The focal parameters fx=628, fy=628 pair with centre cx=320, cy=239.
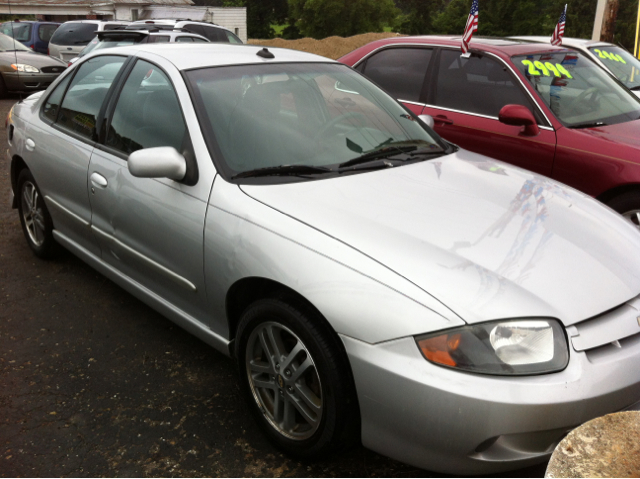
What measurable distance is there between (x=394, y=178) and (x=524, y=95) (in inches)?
97.1

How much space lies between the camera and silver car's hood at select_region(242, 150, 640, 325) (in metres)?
2.20

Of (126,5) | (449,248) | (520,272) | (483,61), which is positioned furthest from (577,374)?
(126,5)

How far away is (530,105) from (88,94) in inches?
128

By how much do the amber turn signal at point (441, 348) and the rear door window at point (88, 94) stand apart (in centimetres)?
256

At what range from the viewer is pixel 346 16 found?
69.1 m

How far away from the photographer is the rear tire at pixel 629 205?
434 centimetres

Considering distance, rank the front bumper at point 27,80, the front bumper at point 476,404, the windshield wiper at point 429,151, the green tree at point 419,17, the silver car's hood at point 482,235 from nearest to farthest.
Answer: the front bumper at point 476,404 < the silver car's hood at point 482,235 < the windshield wiper at point 429,151 < the front bumper at point 27,80 < the green tree at point 419,17

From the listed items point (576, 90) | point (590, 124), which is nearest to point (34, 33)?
point (576, 90)

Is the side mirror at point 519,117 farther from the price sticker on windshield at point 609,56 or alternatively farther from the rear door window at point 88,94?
the price sticker on windshield at point 609,56

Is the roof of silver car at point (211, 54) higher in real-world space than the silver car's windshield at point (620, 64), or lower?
higher

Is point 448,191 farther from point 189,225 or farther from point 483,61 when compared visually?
point 483,61

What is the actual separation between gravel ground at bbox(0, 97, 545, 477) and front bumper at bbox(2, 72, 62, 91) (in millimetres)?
11027

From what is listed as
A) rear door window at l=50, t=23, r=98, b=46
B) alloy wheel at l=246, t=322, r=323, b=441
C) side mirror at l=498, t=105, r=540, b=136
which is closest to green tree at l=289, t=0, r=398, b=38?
rear door window at l=50, t=23, r=98, b=46

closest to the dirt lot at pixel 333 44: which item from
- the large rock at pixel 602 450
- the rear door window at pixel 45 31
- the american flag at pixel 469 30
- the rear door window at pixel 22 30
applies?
the rear door window at pixel 45 31
